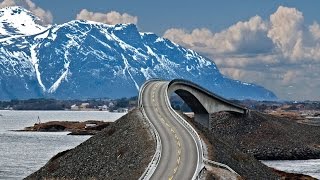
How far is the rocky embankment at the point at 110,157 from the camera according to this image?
3216 inches

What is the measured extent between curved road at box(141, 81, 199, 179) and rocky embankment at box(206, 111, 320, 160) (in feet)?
100

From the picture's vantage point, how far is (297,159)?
150625mm

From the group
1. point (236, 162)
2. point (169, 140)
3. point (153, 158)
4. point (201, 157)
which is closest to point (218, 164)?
point (201, 157)

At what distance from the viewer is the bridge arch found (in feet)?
463

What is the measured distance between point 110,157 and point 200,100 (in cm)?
6232

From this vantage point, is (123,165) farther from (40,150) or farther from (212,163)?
(40,150)

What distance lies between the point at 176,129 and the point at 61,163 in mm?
17829

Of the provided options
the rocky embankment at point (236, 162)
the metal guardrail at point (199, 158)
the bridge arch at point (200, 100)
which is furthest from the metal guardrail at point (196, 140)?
the bridge arch at point (200, 100)

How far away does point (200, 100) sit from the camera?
149 m

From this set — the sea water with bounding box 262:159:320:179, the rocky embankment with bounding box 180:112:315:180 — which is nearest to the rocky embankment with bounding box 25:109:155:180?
the rocky embankment with bounding box 180:112:315:180

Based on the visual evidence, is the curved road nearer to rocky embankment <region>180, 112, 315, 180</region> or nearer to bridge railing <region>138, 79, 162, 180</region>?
bridge railing <region>138, 79, 162, 180</region>

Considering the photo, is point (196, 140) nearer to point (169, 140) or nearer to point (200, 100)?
point (169, 140)

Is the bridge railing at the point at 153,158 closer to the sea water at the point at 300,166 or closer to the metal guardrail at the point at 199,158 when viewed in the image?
the metal guardrail at the point at 199,158

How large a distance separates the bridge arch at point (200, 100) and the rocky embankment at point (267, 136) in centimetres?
659
